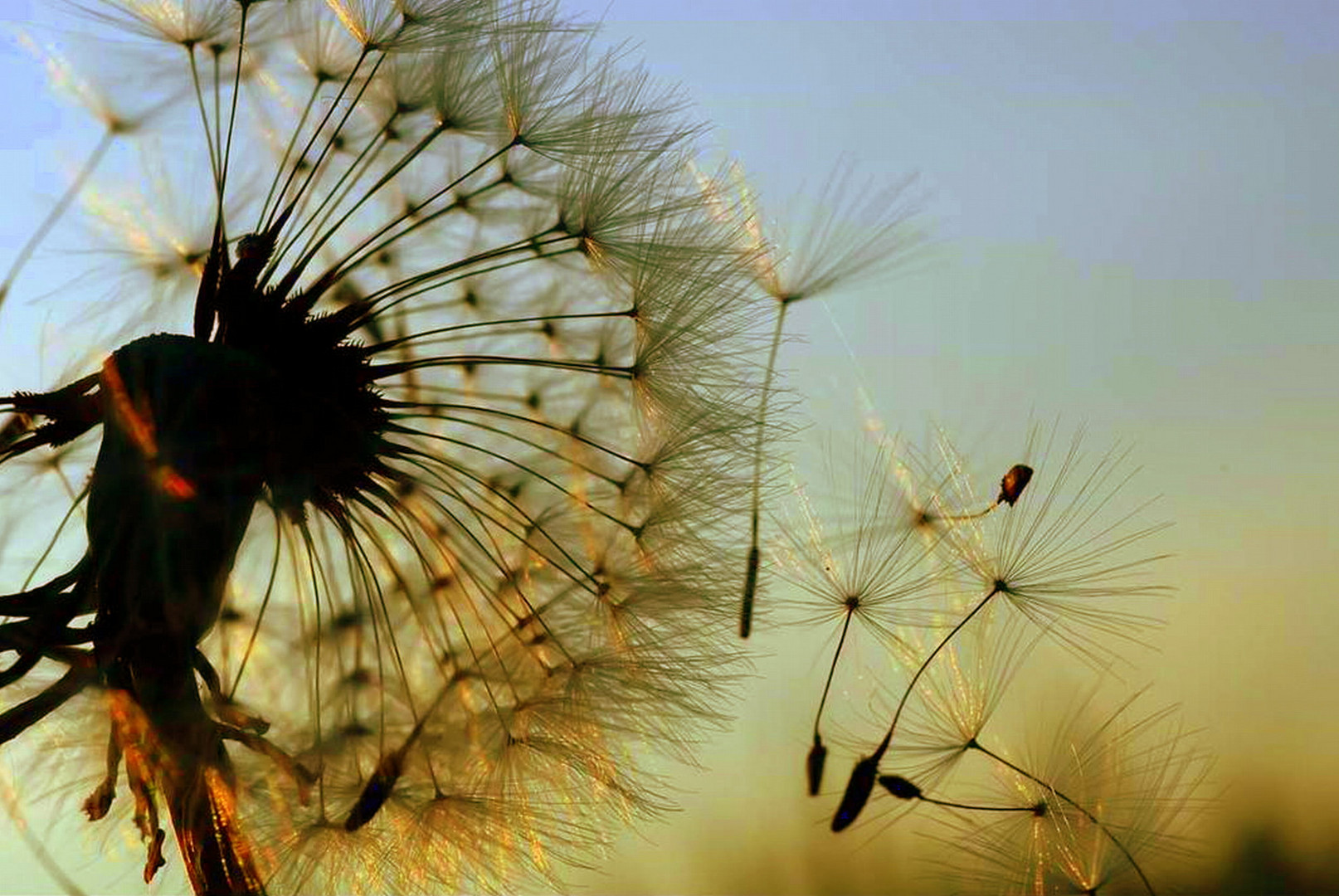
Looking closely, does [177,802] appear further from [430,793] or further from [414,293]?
[414,293]

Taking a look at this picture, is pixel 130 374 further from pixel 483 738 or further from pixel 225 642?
pixel 483 738

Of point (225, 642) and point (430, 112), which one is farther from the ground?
point (430, 112)

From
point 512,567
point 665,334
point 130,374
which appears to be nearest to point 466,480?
point 512,567

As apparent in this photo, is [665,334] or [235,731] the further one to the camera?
[665,334]

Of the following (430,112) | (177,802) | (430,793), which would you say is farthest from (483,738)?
(430,112)

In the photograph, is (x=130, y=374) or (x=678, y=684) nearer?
(x=130, y=374)

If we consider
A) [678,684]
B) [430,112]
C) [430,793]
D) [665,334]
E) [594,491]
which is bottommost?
[430,793]

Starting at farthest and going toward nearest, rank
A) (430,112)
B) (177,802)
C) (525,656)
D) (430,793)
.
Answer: (430,112)
(525,656)
(430,793)
(177,802)

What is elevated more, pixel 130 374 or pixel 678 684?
pixel 130 374

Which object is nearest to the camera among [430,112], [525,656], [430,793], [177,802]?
[177,802]
